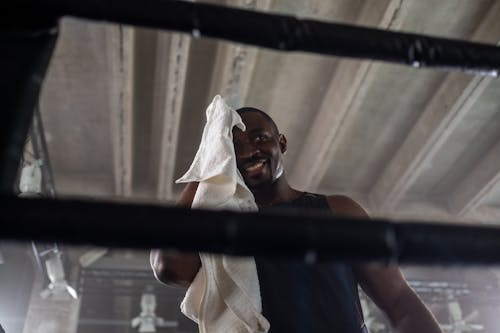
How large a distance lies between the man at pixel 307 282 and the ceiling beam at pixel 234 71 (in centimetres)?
A: 156

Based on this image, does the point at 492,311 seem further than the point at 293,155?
Yes

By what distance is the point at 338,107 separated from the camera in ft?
10.1

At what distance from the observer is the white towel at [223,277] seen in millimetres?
875

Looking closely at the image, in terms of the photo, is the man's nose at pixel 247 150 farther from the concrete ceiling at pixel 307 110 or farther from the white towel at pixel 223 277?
the concrete ceiling at pixel 307 110

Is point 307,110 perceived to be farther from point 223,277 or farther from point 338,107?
point 223,277

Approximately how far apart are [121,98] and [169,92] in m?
0.27

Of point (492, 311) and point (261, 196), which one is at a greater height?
point (261, 196)

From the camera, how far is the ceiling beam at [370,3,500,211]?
277 cm

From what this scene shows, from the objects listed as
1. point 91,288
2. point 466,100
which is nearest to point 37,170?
point 91,288

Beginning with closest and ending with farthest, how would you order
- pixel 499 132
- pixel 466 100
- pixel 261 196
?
pixel 261 196 → pixel 466 100 → pixel 499 132

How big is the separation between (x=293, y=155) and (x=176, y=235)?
131 inches

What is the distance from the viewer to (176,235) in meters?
0.41

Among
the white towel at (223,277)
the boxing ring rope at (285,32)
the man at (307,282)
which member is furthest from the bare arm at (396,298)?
the boxing ring rope at (285,32)

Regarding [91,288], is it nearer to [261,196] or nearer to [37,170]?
[37,170]
